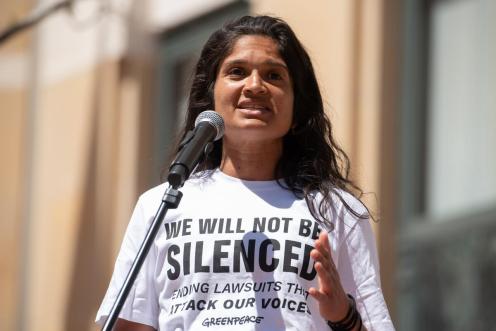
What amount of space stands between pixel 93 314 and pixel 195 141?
5.30 m

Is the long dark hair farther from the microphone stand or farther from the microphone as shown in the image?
the microphone stand

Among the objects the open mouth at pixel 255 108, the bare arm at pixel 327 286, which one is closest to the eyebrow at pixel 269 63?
the open mouth at pixel 255 108

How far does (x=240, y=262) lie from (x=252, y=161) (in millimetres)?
348

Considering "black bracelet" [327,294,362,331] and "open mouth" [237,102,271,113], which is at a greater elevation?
"open mouth" [237,102,271,113]

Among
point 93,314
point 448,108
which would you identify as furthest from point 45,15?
point 448,108

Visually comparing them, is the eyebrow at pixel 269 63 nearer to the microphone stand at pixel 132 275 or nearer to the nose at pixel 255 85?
the nose at pixel 255 85

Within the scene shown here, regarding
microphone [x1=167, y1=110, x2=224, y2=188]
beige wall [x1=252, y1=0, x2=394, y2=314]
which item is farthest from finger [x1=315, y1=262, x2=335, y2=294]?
beige wall [x1=252, y1=0, x2=394, y2=314]

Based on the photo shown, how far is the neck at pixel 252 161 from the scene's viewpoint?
4109 mm

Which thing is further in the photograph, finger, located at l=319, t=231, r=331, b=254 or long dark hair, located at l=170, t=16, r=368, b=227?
long dark hair, located at l=170, t=16, r=368, b=227

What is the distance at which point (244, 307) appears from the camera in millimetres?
3848

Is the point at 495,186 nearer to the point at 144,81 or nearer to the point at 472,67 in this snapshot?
the point at 472,67

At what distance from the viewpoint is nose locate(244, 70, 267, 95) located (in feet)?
13.2

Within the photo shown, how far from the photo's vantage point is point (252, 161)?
4121 mm

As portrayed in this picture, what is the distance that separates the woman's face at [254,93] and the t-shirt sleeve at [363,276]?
34cm
